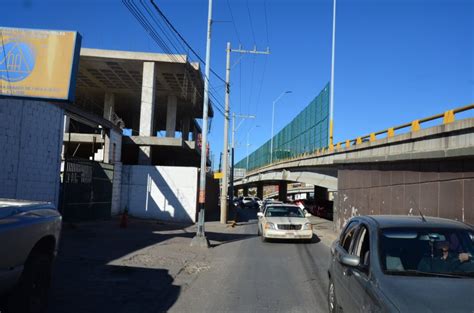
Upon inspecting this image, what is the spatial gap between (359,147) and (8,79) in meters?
15.3

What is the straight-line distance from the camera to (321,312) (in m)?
7.24

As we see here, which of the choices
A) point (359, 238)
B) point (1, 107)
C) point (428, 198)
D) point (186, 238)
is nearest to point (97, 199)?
point (186, 238)

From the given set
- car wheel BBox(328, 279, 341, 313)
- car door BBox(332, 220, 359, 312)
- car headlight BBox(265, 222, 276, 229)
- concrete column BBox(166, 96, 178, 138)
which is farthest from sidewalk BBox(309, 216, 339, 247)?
concrete column BBox(166, 96, 178, 138)

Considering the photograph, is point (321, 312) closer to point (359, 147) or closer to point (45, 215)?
point (45, 215)

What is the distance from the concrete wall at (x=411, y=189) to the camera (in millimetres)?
12438

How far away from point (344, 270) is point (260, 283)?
444 centimetres

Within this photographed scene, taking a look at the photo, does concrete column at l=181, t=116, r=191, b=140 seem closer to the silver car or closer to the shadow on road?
the shadow on road

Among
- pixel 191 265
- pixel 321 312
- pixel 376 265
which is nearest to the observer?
pixel 376 265

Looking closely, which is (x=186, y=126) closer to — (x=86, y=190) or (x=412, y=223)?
(x=86, y=190)

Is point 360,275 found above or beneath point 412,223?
beneath

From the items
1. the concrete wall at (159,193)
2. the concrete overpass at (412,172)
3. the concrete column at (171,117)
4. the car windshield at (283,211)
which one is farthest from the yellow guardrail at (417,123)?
the concrete column at (171,117)

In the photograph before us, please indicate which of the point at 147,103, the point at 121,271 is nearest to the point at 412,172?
the point at 121,271

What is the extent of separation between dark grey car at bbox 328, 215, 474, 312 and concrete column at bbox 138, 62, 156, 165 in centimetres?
2865

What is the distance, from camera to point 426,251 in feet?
15.9
